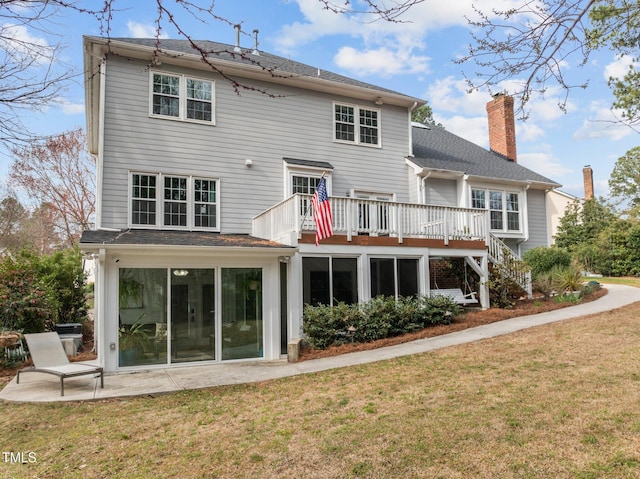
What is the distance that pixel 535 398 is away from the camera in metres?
6.02

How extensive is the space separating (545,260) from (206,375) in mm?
12408

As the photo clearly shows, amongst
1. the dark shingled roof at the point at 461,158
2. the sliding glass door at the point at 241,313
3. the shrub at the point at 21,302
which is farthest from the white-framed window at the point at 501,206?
the shrub at the point at 21,302

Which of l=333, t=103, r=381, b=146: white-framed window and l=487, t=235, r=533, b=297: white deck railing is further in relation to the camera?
l=333, t=103, r=381, b=146: white-framed window

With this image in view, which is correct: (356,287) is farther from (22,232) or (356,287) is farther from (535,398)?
(22,232)

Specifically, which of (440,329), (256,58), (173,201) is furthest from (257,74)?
(440,329)

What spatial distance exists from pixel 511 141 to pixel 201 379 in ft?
58.4

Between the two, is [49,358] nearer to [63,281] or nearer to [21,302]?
[21,302]

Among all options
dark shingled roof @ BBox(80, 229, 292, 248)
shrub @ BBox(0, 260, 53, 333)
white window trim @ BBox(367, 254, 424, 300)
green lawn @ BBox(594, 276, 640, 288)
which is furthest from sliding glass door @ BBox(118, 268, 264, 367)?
green lawn @ BBox(594, 276, 640, 288)

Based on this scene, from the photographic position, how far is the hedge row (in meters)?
10.8

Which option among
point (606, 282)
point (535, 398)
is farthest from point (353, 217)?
point (606, 282)

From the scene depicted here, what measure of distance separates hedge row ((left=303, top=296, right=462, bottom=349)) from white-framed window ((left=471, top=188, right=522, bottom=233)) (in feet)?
20.2

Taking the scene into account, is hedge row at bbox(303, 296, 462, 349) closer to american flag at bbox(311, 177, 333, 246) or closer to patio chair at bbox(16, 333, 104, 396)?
american flag at bbox(311, 177, 333, 246)

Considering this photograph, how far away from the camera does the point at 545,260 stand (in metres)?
16.0

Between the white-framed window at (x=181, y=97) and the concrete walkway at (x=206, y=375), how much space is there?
24.1 feet
